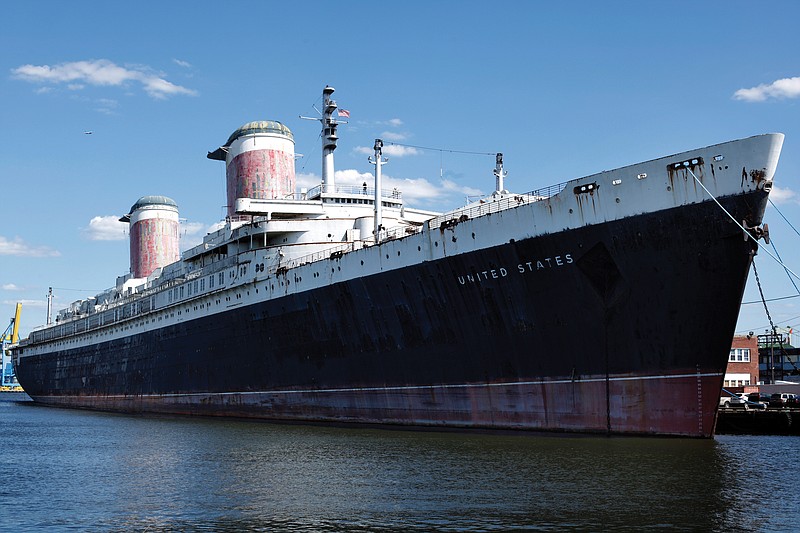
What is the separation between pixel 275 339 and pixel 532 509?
64.2 ft

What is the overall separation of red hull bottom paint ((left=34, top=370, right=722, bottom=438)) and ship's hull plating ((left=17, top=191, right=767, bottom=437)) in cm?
4

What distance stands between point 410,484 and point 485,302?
8.37m

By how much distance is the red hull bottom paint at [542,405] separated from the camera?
19.0m

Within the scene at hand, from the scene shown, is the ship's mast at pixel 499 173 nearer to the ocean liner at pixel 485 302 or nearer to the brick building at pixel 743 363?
the ocean liner at pixel 485 302

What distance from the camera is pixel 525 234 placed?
836 inches

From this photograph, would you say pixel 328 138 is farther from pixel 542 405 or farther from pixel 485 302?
pixel 542 405

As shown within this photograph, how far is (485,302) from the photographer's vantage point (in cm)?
2233

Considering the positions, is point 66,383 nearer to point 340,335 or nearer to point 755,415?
point 340,335

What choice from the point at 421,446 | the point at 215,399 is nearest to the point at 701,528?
the point at 421,446

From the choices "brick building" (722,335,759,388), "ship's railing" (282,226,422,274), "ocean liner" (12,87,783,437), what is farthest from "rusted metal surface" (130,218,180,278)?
"brick building" (722,335,759,388)

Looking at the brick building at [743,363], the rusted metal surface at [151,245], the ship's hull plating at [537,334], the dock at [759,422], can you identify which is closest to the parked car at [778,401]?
the dock at [759,422]

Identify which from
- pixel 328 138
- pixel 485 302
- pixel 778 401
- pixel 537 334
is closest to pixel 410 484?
pixel 537 334

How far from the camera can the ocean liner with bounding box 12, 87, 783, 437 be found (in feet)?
61.3

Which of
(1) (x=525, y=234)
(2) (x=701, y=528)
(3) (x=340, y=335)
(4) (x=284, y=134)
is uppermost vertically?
(4) (x=284, y=134)
